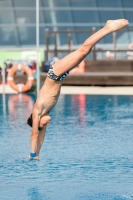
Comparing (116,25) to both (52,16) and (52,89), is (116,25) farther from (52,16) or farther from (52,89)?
(52,16)

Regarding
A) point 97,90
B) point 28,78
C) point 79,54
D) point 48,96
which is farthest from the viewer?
point 97,90

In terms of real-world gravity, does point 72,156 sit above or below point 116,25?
below

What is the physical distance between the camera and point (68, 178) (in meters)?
9.39

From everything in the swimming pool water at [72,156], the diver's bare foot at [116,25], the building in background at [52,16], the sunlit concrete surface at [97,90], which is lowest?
the swimming pool water at [72,156]

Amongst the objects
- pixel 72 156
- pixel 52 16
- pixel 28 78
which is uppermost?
pixel 52 16

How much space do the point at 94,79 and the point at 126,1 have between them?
1320 centimetres

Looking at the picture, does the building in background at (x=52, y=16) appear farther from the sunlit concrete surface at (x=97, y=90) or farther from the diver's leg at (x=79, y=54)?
the diver's leg at (x=79, y=54)

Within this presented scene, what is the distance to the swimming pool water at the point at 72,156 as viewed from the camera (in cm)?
868

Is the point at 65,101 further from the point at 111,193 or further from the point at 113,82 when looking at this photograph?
the point at 111,193

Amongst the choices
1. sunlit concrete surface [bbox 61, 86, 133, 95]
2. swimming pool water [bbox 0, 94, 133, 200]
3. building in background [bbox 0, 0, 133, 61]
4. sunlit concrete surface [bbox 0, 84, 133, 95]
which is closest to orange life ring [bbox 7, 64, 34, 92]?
sunlit concrete surface [bbox 0, 84, 133, 95]

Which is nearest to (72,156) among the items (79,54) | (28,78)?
(79,54)

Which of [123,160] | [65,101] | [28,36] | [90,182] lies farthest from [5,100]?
[28,36]

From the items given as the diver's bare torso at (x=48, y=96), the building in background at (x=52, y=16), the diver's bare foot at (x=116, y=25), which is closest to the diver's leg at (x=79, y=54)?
the diver's bare foot at (x=116, y=25)

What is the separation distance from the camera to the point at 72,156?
1108 centimetres
